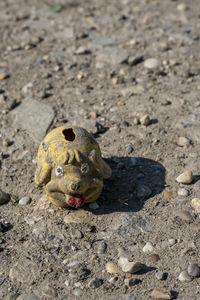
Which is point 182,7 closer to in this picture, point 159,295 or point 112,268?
point 112,268

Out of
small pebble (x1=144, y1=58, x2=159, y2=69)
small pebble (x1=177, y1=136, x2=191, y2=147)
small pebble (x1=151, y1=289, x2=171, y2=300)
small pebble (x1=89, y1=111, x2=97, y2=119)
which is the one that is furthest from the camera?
small pebble (x1=144, y1=58, x2=159, y2=69)

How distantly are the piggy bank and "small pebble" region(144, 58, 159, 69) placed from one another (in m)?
2.68

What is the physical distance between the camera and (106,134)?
573 cm

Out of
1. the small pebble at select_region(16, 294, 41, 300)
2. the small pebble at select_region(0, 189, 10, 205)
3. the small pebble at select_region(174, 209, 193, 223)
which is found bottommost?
the small pebble at select_region(174, 209, 193, 223)

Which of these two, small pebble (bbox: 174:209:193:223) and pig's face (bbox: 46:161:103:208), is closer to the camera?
pig's face (bbox: 46:161:103:208)

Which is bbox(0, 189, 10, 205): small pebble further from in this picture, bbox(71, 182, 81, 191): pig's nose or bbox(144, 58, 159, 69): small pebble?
bbox(144, 58, 159, 69): small pebble

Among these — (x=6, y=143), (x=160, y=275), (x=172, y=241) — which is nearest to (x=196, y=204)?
(x=172, y=241)

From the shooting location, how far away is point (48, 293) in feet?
13.0

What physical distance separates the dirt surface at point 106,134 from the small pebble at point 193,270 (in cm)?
7

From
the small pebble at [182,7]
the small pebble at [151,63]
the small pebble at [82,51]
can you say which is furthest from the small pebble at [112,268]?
the small pebble at [182,7]

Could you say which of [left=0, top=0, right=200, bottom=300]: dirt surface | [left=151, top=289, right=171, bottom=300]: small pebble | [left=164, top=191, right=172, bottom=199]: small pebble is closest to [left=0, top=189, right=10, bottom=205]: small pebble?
[left=0, top=0, right=200, bottom=300]: dirt surface

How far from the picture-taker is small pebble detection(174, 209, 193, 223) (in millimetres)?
4520

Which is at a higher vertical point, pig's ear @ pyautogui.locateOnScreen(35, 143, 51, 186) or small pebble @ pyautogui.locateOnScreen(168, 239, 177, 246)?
pig's ear @ pyautogui.locateOnScreen(35, 143, 51, 186)

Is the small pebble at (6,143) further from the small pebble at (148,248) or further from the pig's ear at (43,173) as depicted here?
the small pebble at (148,248)
